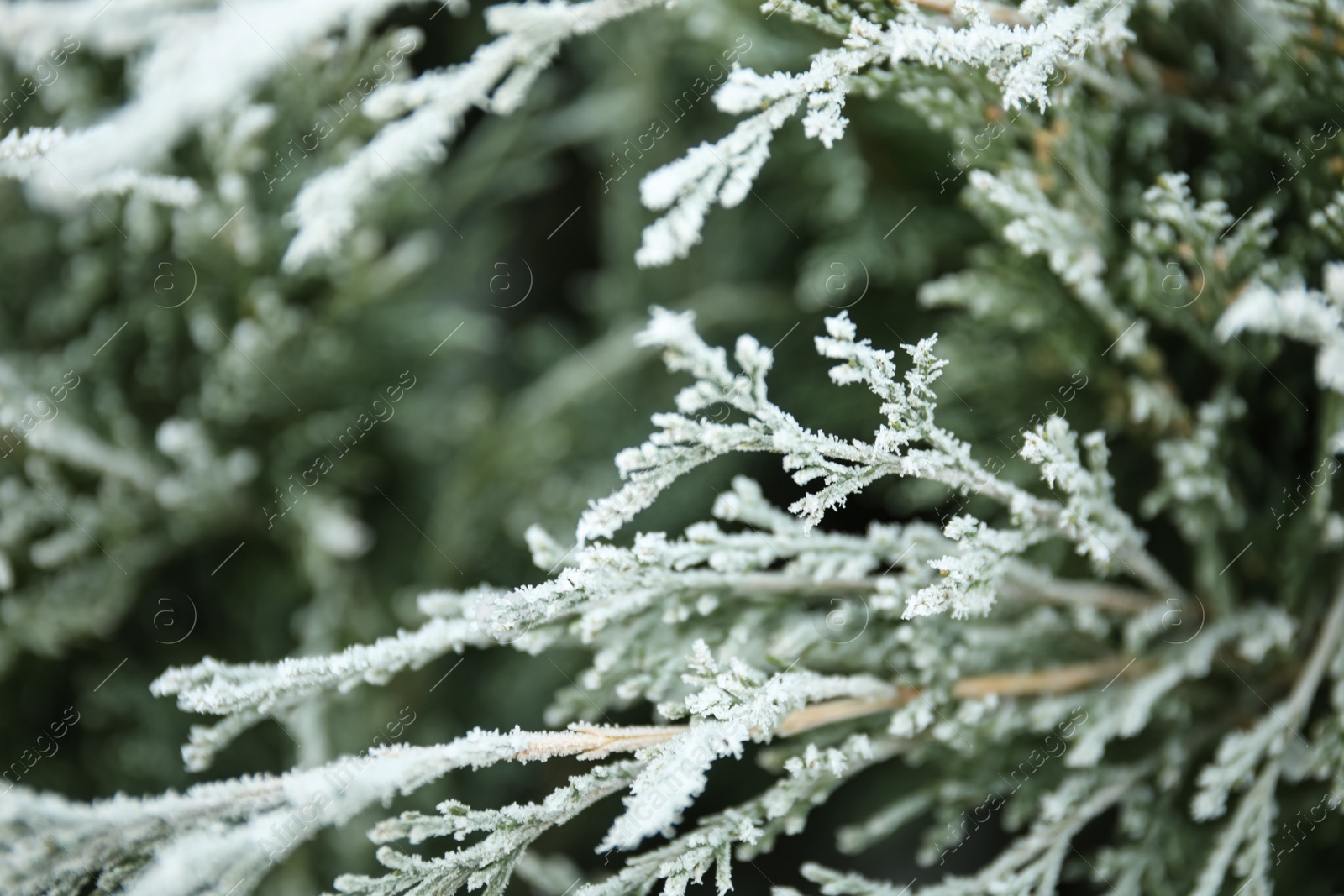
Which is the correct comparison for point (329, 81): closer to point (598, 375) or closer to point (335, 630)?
point (598, 375)

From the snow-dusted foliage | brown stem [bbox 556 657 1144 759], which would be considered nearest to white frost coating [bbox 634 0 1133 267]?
the snow-dusted foliage

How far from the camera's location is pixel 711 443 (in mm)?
923

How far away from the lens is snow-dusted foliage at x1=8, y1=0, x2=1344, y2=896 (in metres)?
0.96

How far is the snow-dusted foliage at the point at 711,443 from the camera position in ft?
3.15
